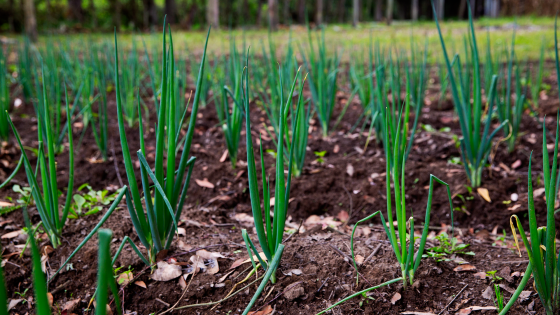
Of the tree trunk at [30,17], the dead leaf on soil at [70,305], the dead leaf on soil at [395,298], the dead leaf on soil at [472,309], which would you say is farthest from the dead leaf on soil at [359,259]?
the tree trunk at [30,17]

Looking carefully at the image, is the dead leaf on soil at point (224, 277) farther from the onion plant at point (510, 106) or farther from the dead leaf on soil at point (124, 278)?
the onion plant at point (510, 106)

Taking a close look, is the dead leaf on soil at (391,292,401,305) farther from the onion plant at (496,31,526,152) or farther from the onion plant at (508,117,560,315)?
the onion plant at (496,31,526,152)

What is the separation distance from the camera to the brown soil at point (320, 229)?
0.96 metres

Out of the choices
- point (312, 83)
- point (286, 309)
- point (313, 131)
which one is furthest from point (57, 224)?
point (313, 131)

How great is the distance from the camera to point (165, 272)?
3.46ft

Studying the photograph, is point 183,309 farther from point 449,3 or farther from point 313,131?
point 449,3

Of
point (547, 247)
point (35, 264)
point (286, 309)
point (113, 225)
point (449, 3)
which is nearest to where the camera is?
point (35, 264)

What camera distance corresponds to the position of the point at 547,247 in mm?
741

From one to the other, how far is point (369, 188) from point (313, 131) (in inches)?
30.7

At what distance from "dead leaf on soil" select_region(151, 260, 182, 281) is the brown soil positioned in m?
0.02

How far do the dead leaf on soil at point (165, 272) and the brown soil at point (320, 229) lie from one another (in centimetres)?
2

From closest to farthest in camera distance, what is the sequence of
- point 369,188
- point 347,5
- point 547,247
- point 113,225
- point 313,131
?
point 547,247 → point 113,225 → point 369,188 → point 313,131 → point 347,5

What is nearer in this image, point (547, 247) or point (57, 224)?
point (547, 247)

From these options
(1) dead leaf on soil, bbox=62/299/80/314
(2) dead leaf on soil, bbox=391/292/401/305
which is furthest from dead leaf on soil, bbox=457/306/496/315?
(1) dead leaf on soil, bbox=62/299/80/314
